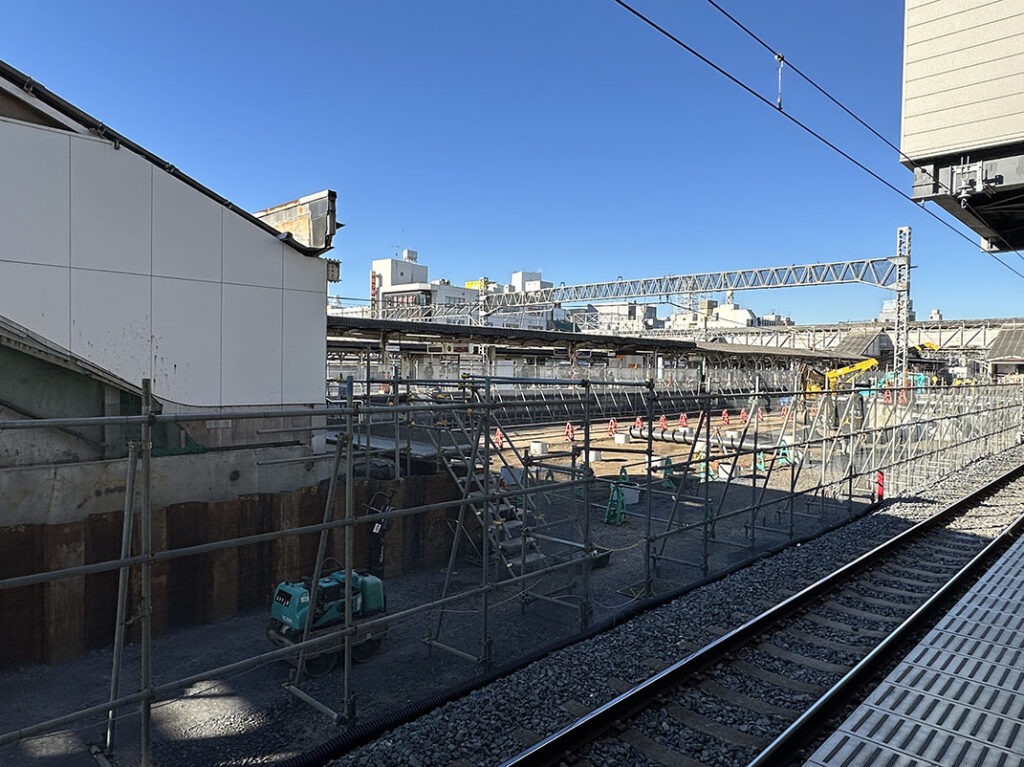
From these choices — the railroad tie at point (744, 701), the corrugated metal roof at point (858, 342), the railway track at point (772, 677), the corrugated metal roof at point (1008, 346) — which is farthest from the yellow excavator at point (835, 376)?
the corrugated metal roof at point (858, 342)

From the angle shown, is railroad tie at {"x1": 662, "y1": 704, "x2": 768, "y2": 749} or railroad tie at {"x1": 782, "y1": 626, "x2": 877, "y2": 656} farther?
railroad tie at {"x1": 782, "y1": 626, "x2": 877, "y2": 656}

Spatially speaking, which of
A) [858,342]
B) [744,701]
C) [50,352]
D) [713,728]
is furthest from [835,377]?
[858,342]

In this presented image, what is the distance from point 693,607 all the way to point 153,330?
31.1 feet

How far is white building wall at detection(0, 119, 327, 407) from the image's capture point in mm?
9484

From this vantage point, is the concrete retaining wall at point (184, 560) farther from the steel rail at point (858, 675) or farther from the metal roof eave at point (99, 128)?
the steel rail at point (858, 675)

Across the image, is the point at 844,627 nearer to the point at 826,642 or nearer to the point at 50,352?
the point at 826,642

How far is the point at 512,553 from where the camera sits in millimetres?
10578

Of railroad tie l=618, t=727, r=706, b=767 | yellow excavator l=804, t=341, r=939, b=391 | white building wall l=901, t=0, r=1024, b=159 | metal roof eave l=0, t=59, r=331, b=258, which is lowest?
railroad tie l=618, t=727, r=706, b=767

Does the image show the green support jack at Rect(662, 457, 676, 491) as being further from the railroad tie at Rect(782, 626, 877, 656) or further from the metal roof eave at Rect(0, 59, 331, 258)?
the metal roof eave at Rect(0, 59, 331, 258)

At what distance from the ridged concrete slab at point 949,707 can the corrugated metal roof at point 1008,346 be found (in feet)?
158

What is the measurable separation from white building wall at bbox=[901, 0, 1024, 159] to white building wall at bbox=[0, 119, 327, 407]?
1212cm

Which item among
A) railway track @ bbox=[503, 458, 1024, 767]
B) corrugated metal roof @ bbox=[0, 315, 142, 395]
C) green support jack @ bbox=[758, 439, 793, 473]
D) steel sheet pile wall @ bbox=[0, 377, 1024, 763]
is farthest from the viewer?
green support jack @ bbox=[758, 439, 793, 473]

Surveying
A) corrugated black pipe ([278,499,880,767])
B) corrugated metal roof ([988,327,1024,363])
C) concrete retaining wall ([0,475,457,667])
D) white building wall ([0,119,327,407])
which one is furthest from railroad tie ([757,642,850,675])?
corrugated metal roof ([988,327,1024,363])

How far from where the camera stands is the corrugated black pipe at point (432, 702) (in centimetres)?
510
